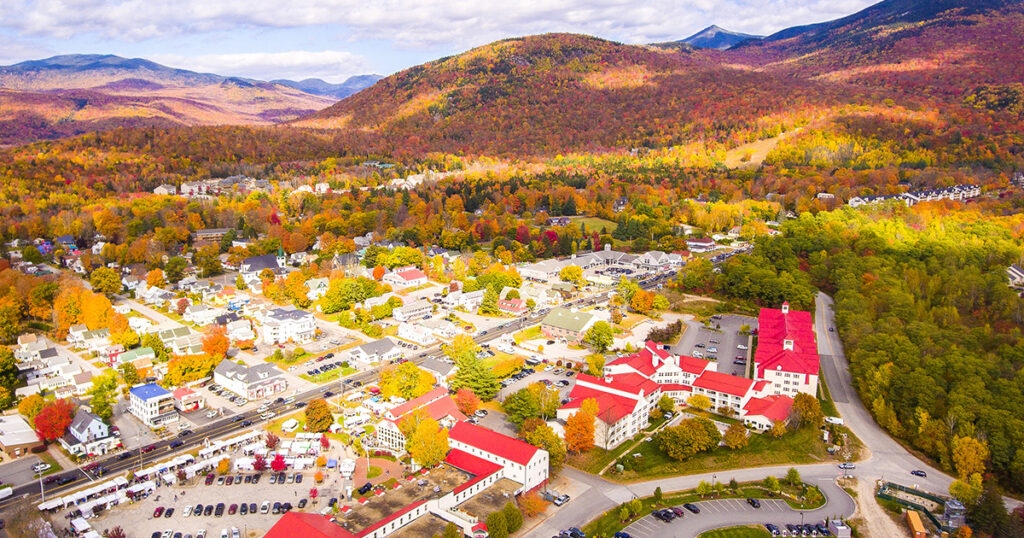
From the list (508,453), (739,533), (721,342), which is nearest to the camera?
(739,533)

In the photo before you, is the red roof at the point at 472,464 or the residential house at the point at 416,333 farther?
the residential house at the point at 416,333

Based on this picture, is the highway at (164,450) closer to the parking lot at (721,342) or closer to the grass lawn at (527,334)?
the grass lawn at (527,334)

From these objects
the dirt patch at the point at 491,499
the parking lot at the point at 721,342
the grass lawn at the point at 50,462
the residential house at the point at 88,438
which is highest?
the residential house at the point at 88,438

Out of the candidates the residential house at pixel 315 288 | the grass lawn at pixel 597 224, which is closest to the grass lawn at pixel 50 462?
the residential house at pixel 315 288

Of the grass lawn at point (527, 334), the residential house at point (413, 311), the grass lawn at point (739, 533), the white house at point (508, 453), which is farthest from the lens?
the residential house at point (413, 311)

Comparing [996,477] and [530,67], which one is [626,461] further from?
[530,67]

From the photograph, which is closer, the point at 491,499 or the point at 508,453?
the point at 491,499

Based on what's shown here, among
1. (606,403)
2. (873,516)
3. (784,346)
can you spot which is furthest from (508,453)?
(784,346)

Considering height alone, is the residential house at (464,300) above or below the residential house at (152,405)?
below

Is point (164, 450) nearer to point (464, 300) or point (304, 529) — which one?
point (304, 529)
